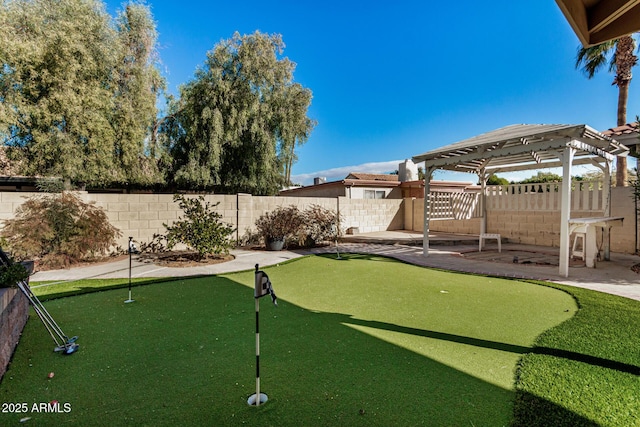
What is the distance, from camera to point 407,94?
17406 millimetres

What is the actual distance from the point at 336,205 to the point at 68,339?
33.2 feet

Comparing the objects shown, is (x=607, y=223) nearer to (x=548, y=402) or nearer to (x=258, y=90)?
(x=548, y=402)

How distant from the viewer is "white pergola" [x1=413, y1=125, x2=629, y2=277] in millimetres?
A: 5648

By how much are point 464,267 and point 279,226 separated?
544 cm

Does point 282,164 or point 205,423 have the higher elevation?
point 282,164

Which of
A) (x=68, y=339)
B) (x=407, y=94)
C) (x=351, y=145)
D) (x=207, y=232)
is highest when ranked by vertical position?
(x=407, y=94)

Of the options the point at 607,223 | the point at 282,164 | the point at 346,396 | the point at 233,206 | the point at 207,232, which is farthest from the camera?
the point at 282,164

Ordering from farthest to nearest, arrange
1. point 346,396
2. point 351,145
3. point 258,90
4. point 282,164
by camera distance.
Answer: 1. point 351,145
2. point 282,164
3. point 258,90
4. point 346,396

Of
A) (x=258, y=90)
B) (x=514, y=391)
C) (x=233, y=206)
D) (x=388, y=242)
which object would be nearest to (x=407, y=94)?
(x=258, y=90)

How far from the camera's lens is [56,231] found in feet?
21.9

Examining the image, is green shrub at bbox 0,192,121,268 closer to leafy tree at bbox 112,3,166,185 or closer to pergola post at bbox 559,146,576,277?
leafy tree at bbox 112,3,166,185

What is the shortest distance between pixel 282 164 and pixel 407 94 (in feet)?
27.5

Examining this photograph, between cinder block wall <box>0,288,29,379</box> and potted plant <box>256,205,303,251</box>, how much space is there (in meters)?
6.28

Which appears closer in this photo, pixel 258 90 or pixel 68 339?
pixel 68 339
